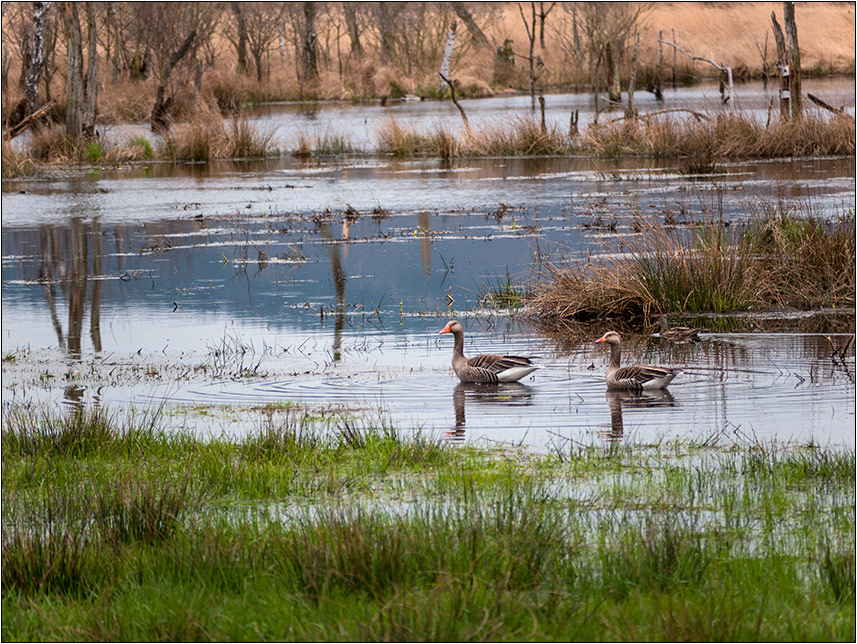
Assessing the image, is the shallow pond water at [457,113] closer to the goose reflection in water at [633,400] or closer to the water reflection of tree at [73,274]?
the water reflection of tree at [73,274]

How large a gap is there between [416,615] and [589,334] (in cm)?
771

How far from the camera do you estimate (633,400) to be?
346 inches

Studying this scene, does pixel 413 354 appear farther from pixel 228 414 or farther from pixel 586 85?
pixel 586 85

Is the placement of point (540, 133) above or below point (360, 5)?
below

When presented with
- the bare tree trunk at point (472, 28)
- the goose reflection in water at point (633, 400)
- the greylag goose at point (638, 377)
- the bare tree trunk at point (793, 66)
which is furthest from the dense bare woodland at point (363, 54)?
the goose reflection in water at point (633, 400)

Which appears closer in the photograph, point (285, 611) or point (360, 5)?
point (285, 611)

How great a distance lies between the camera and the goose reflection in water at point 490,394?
8961mm

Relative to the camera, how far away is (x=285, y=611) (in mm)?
4258

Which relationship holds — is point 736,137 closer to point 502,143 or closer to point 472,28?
point 502,143

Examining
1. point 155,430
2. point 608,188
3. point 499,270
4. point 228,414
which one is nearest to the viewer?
point 155,430

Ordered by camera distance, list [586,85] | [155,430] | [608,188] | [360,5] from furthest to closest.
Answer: [360,5], [586,85], [608,188], [155,430]

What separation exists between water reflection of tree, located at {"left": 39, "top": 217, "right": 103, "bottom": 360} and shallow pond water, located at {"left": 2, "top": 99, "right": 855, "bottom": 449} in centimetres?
5

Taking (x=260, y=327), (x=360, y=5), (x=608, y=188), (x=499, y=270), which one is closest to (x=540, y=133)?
(x=608, y=188)

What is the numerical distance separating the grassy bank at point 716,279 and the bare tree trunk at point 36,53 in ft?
81.5
